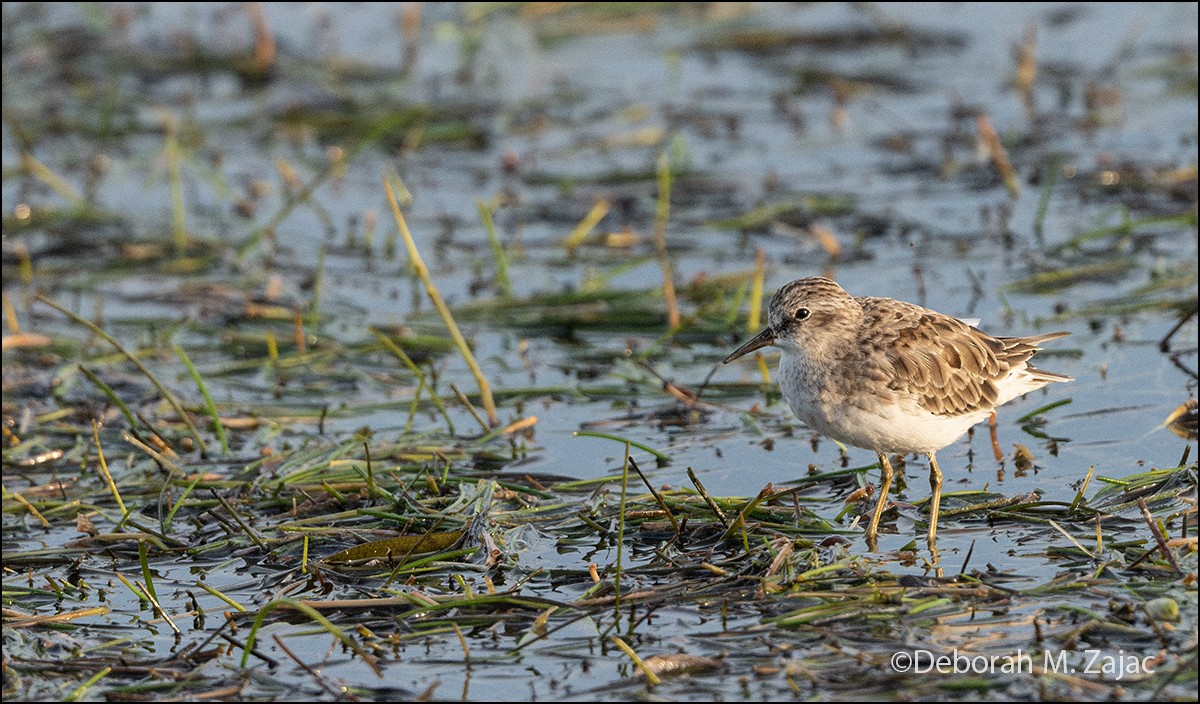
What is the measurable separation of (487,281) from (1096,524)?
5.48 m

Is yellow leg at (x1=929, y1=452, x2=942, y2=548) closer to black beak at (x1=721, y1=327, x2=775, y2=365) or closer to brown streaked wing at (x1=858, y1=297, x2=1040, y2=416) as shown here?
brown streaked wing at (x1=858, y1=297, x2=1040, y2=416)

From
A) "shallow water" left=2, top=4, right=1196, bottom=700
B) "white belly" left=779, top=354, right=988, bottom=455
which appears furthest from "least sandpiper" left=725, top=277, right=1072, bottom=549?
"shallow water" left=2, top=4, right=1196, bottom=700

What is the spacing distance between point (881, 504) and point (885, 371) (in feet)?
1.91

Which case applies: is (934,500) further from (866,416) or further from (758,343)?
(758,343)

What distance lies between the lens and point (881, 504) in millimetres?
6793

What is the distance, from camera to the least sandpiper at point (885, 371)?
6.73 m

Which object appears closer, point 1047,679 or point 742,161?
point 1047,679

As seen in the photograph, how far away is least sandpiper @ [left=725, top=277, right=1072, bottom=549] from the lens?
6.73 m

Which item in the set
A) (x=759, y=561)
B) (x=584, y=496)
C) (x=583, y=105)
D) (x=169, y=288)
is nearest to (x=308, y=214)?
(x=169, y=288)

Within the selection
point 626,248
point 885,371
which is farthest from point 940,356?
point 626,248

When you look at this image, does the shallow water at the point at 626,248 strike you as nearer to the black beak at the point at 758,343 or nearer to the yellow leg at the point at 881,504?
the yellow leg at the point at 881,504

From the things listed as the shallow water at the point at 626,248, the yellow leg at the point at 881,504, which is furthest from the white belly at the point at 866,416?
the shallow water at the point at 626,248

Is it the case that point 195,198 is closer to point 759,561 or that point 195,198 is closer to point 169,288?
point 169,288

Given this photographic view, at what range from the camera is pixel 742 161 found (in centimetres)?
1345
